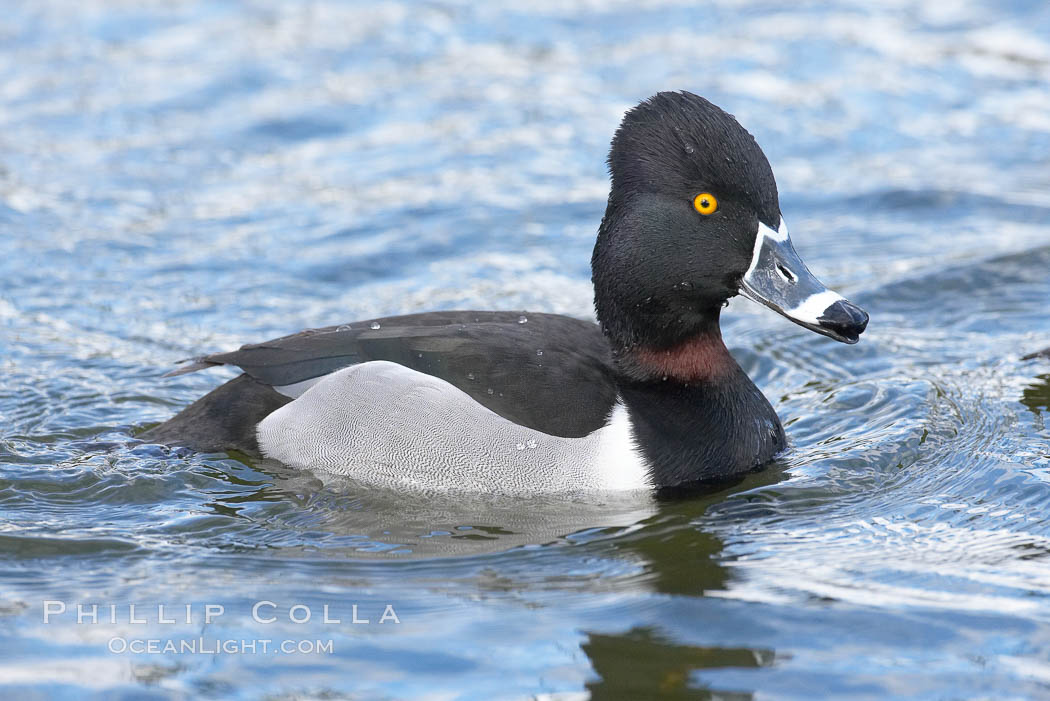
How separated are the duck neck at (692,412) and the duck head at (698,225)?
0.25 m

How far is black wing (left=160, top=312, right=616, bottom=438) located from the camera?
6328 millimetres

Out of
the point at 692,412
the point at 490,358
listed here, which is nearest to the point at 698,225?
the point at 692,412

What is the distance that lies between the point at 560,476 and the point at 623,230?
115cm

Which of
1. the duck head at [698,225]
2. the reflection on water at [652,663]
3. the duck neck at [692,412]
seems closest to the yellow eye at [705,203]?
the duck head at [698,225]

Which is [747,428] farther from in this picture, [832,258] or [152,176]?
[152,176]

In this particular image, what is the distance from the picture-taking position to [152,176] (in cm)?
1135

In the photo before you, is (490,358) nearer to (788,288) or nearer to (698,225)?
(698,225)

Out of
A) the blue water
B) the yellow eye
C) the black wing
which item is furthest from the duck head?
the blue water

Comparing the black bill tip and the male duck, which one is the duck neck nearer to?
the male duck

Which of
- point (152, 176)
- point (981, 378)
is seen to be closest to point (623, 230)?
point (981, 378)

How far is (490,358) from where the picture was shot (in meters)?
6.41

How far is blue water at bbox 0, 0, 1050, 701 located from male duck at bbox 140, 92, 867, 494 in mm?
194

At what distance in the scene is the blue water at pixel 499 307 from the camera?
531 cm

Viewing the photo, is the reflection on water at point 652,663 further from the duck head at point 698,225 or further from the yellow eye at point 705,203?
the yellow eye at point 705,203
